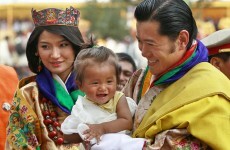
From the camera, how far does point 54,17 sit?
423cm

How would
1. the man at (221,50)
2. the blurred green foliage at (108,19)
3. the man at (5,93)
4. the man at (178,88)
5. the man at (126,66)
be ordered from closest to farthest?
the man at (178,88)
the man at (221,50)
the man at (5,93)
the man at (126,66)
the blurred green foliage at (108,19)

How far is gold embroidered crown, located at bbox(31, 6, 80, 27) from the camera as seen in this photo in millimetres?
4215

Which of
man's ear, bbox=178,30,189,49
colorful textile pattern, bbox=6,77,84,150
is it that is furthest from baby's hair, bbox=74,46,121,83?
colorful textile pattern, bbox=6,77,84,150

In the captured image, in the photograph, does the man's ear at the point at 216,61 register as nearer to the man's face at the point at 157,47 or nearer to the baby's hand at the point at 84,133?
the man's face at the point at 157,47

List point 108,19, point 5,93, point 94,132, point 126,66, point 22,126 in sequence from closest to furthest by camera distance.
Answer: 1. point 94,132
2. point 22,126
3. point 5,93
4. point 126,66
5. point 108,19

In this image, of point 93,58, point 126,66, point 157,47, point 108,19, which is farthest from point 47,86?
point 108,19

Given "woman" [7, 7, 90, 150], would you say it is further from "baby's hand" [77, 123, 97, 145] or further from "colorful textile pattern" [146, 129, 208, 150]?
"colorful textile pattern" [146, 129, 208, 150]

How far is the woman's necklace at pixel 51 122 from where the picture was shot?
4.02 m

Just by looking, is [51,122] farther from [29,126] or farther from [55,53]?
[55,53]

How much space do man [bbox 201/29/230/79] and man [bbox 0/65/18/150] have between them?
1622mm

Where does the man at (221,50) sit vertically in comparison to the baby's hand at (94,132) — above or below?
above

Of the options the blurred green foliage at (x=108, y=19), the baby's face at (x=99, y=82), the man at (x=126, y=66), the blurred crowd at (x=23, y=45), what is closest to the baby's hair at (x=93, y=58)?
the baby's face at (x=99, y=82)

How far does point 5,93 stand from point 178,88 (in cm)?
195

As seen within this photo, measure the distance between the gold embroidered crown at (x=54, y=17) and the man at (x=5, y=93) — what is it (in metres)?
0.64
